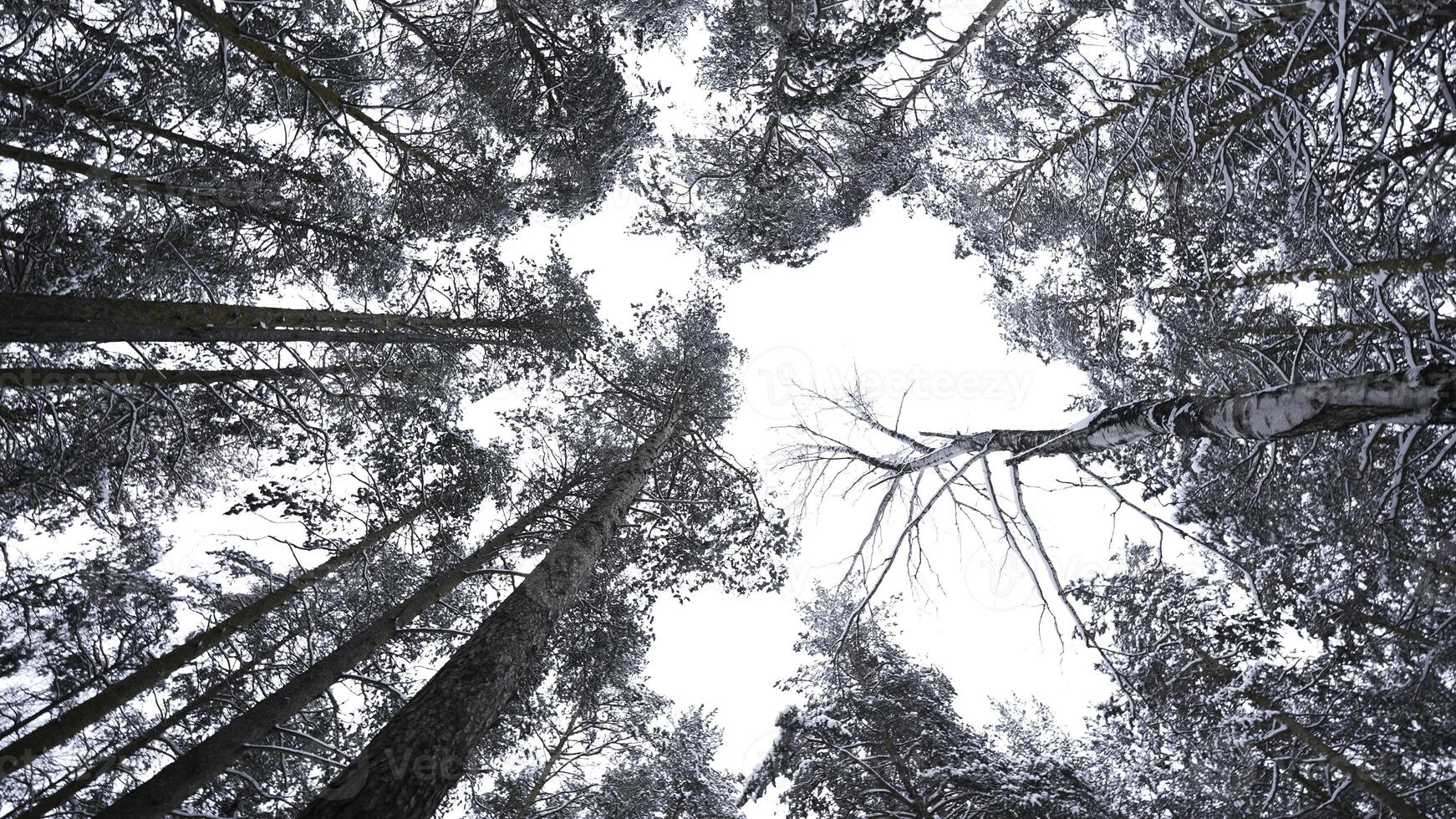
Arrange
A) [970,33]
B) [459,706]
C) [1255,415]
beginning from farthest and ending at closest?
[970,33], [459,706], [1255,415]

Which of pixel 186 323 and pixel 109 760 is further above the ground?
pixel 186 323

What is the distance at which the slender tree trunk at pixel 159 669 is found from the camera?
14.2ft

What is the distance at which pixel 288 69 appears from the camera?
420 centimetres

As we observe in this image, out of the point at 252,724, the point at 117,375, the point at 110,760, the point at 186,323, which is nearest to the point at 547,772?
the point at 110,760

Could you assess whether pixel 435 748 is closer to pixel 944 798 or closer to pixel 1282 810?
pixel 944 798

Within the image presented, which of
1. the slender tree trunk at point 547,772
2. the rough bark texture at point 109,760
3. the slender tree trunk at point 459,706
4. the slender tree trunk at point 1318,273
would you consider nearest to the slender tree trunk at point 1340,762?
the slender tree trunk at point 1318,273

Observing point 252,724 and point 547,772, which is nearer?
point 252,724

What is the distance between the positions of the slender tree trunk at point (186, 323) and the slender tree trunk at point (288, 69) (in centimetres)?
160

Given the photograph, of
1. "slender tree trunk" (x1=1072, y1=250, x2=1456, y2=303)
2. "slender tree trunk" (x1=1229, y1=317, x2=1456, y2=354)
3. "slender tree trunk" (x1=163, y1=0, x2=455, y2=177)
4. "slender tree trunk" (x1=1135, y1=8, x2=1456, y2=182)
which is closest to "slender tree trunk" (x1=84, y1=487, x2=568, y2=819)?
"slender tree trunk" (x1=163, y1=0, x2=455, y2=177)

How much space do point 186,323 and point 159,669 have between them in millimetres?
3565

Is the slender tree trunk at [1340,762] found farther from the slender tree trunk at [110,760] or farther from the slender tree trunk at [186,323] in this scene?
the slender tree trunk at [110,760]

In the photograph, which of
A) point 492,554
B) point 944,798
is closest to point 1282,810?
point 944,798

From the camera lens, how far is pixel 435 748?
3.32 metres

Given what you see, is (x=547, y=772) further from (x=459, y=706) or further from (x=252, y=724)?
(x=459, y=706)
